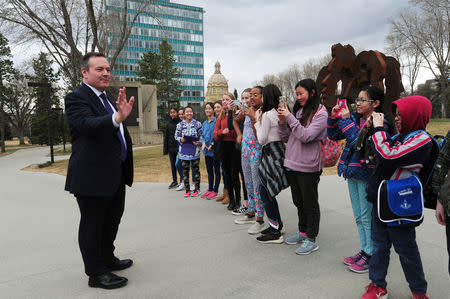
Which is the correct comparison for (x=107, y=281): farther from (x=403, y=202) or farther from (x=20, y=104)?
(x=20, y=104)

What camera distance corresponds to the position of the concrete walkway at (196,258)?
2629 millimetres

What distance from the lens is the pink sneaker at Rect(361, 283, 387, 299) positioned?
2322mm

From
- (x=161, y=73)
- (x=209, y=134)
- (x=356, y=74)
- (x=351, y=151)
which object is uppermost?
(x=161, y=73)

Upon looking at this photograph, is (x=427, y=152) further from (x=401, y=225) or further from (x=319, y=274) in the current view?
(x=319, y=274)

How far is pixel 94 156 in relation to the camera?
2.58m

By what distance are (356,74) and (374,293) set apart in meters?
2.27

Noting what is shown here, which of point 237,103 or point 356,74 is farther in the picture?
point 237,103

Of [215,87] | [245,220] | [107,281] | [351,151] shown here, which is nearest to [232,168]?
[245,220]

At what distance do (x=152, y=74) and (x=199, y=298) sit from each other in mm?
52713

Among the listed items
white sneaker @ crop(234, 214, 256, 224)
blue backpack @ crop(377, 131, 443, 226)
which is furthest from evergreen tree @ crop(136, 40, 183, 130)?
blue backpack @ crop(377, 131, 443, 226)

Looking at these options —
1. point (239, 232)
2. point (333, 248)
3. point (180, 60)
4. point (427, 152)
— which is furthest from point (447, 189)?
point (180, 60)

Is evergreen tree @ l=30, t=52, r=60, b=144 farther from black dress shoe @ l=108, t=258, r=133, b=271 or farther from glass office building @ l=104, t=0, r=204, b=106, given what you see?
black dress shoe @ l=108, t=258, r=133, b=271

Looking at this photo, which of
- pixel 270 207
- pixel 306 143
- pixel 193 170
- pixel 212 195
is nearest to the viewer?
pixel 306 143

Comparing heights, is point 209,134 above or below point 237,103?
below
